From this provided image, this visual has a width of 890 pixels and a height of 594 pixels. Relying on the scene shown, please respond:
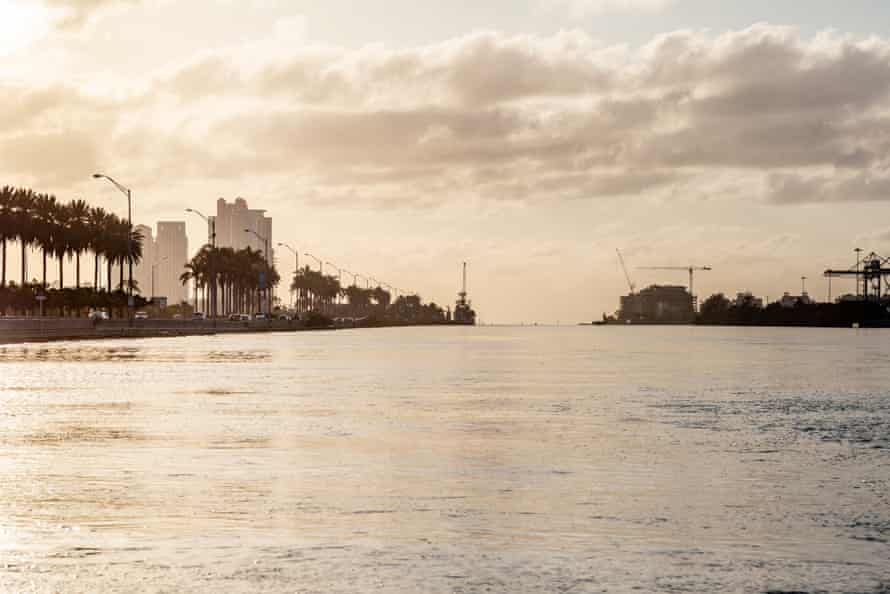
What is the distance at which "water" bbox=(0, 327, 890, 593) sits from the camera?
10641 mm

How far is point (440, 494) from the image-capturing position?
1557 centimetres

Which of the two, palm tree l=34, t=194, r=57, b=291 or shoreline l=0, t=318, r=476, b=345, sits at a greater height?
palm tree l=34, t=194, r=57, b=291

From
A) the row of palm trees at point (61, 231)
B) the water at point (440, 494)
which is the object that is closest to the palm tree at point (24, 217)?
the row of palm trees at point (61, 231)

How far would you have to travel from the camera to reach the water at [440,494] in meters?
10.6

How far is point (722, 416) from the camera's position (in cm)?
2859

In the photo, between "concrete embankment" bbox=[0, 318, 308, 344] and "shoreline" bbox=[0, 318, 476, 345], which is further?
"concrete embankment" bbox=[0, 318, 308, 344]

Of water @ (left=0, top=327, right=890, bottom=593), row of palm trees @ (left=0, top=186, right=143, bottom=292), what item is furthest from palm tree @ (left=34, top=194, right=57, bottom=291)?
water @ (left=0, top=327, right=890, bottom=593)

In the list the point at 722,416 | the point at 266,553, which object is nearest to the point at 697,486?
the point at 266,553

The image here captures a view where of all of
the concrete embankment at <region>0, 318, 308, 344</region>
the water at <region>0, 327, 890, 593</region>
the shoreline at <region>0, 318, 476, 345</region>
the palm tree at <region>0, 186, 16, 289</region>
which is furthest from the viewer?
the palm tree at <region>0, 186, 16, 289</region>

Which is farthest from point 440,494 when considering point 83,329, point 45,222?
point 45,222

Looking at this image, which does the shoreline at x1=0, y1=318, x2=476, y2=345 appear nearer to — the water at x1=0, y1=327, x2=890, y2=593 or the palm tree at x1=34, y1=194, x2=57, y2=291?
the palm tree at x1=34, y1=194, x2=57, y2=291

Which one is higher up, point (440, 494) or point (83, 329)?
point (83, 329)

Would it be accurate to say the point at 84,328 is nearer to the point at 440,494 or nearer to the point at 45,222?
the point at 45,222

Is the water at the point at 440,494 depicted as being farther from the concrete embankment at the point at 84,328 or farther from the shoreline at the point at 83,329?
the concrete embankment at the point at 84,328
